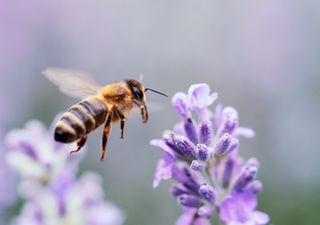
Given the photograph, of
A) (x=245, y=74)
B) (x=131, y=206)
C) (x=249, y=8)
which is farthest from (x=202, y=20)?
(x=131, y=206)

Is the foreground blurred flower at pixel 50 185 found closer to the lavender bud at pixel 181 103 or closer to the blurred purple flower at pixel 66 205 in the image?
the blurred purple flower at pixel 66 205

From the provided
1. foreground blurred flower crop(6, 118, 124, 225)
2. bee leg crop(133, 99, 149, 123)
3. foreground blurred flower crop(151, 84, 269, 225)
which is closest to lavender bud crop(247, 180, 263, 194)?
foreground blurred flower crop(151, 84, 269, 225)

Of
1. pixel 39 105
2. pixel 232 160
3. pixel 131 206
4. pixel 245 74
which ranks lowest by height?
pixel 131 206

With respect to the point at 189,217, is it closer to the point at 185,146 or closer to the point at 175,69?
the point at 185,146

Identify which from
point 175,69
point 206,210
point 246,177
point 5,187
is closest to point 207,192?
point 206,210

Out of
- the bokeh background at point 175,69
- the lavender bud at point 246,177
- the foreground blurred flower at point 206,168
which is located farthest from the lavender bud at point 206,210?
the bokeh background at point 175,69

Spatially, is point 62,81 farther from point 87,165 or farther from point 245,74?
point 245,74

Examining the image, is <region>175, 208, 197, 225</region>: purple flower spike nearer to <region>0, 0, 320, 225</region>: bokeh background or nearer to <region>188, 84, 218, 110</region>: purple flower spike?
<region>188, 84, 218, 110</region>: purple flower spike
